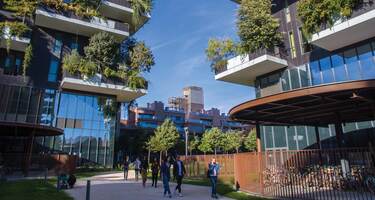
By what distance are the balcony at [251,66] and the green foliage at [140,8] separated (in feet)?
41.6

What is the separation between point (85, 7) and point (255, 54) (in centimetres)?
1860

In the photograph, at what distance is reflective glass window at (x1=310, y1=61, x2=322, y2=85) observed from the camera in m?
23.6

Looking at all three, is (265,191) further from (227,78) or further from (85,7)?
(85,7)

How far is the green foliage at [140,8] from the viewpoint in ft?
116

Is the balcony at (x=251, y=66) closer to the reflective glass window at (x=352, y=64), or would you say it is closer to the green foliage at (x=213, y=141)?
the reflective glass window at (x=352, y=64)

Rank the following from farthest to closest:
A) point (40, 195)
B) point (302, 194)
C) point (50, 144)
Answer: point (50, 144), point (40, 195), point (302, 194)

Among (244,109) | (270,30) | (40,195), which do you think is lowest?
(40,195)

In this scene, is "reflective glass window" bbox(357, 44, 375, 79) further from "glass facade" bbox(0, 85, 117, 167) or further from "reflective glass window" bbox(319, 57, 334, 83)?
"glass facade" bbox(0, 85, 117, 167)

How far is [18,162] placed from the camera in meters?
24.3

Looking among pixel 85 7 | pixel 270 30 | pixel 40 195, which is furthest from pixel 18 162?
pixel 270 30

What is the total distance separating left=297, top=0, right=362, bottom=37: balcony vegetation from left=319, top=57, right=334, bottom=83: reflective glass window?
2638mm

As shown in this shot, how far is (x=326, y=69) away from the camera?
2311cm

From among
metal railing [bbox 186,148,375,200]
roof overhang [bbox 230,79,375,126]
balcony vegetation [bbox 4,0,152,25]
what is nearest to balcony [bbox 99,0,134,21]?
balcony vegetation [bbox 4,0,152,25]

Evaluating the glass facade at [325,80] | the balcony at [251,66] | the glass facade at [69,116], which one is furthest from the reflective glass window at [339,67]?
the glass facade at [69,116]
